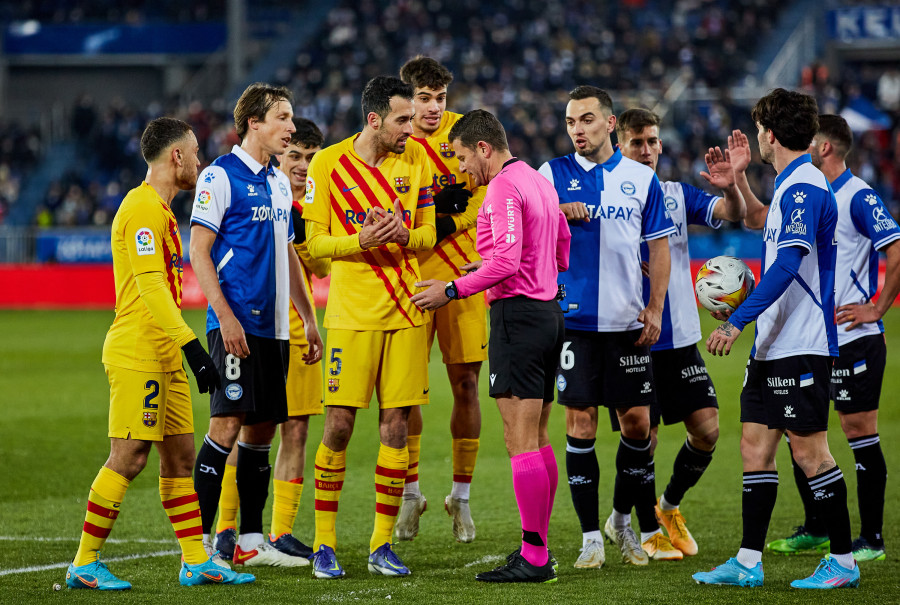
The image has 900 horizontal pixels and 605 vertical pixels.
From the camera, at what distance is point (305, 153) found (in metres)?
7.36

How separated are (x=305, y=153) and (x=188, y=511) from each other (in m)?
2.67

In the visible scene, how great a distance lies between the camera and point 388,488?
19.9 ft

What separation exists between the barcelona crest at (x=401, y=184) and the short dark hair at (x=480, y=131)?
1.60 ft

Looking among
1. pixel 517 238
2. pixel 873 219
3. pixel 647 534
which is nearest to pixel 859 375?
pixel 873 219

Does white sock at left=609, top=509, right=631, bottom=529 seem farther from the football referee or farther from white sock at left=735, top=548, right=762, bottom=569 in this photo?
white sock at left=735, top=548, right=762, bottom=569

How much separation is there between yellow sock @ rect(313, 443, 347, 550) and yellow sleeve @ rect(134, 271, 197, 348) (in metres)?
1.06

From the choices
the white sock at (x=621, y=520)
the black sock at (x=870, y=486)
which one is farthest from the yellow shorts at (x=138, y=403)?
the black sock at (x=870, y=486)

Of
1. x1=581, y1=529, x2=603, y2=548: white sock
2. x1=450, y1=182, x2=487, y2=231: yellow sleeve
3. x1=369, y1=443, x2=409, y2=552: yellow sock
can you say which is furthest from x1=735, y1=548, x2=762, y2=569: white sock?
x1=450, y1=182, x2=487, y2=231: yellow sleeve

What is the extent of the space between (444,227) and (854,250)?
2.41 m

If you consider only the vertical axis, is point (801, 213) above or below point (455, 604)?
above

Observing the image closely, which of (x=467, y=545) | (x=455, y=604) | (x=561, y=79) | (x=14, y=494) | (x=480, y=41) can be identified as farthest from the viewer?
(x=480, y=41)

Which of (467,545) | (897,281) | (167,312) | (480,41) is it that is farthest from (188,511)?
(480,41)

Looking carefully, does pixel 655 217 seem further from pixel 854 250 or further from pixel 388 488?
pixel 388 488

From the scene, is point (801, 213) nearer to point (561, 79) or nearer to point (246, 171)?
point (246, 171)
